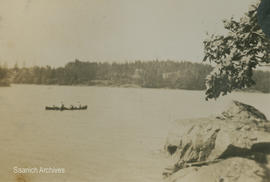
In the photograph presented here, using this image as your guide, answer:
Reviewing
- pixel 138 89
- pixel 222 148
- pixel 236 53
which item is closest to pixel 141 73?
pixel 138 89

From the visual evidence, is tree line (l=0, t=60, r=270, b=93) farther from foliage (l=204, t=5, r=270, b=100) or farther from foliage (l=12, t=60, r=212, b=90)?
foliage (l=204, t=5, r=270, b=100)

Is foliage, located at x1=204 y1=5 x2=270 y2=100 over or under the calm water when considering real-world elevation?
over

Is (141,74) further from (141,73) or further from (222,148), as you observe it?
(222,148)

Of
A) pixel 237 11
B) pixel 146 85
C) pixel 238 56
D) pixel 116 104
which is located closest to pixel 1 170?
pixel 116 104

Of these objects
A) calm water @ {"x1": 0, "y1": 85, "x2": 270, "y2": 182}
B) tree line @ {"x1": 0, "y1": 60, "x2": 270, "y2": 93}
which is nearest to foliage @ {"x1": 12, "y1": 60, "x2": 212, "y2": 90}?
Result: tree line @ {"x1": 0, "y1": 60, "x2": 270, "y2": 93}

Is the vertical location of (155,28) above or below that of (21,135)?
above

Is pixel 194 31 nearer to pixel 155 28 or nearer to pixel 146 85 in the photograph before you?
pixel 155 28

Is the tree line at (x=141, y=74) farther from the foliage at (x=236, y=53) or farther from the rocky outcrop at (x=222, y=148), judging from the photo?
the rocky outcrop at (x=222, y=148)
